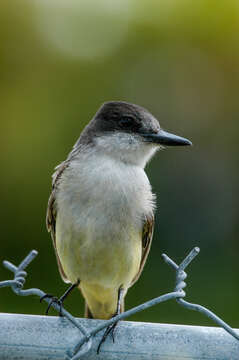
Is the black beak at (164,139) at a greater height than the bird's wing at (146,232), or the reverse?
the black beak at (164,139)

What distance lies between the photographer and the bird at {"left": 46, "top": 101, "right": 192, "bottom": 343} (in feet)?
11.2

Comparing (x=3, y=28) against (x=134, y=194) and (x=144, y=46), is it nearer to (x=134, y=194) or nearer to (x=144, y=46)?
(x=144, y=46)

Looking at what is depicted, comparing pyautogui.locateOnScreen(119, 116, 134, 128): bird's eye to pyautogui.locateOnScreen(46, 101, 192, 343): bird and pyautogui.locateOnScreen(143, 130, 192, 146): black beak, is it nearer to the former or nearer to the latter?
pyautogui.locateOnScreen(46, 101, 192, 343): bird

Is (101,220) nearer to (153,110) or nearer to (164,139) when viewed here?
(164,139)

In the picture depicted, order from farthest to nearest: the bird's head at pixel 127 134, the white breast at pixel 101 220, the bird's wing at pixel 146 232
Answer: the bird's head at pixel 127 134, the bird's wing at pixel 146 232, the white breast at pixel 101 220

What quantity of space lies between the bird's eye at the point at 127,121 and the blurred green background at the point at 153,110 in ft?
4.93

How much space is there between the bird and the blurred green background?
4.09 feet

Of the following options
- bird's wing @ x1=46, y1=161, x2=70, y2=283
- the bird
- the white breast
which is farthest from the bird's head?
bird's wing @ x1=46, y1=161, x2=70, y2=283

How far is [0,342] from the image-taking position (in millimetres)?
1953

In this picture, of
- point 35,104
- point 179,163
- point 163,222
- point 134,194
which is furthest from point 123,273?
point 35,104

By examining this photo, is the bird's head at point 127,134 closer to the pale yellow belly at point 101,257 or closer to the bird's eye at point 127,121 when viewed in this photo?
the bird's eye at point 127,121

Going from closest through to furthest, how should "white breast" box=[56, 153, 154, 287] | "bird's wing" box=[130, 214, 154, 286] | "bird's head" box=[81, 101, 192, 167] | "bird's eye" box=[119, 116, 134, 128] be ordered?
"white breast" box=[56, 153, 154, 287] → "bird's wing" box=[130, 214, 154, 286] → "bird's head" box=[81, 101, 192, 167] → "bird's eye" box=[119, 116, 134, 128]

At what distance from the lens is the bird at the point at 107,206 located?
3.42 m

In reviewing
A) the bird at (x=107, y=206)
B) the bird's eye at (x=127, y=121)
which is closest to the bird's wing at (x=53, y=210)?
the bird at (x=107, y=206)
